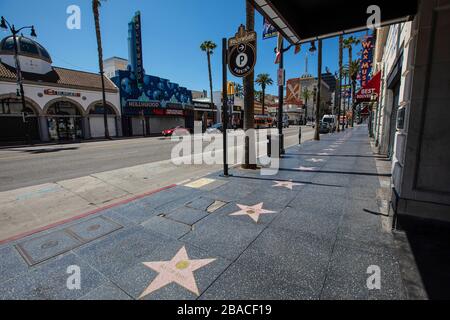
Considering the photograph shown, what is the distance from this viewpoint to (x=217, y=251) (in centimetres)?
347

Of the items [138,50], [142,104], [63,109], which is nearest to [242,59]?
[63,109]

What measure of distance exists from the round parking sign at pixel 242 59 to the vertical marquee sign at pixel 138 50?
28.4 meters

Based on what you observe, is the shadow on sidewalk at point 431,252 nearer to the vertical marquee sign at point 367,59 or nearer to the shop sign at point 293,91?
the vertical marquee sign at point 367,59

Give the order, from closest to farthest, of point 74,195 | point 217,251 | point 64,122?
point 217,251, point 74,195, point 64,122

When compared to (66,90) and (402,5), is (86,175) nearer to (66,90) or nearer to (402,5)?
(402,5)

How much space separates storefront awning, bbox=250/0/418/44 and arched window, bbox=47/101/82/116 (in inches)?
1099

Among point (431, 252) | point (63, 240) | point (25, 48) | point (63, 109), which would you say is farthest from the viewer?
point (63, 109)

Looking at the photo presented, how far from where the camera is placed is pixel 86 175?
891cm

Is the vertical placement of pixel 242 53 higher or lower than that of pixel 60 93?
lower

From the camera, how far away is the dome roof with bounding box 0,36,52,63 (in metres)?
23.0

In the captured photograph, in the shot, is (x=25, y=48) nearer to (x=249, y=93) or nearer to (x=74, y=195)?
(x=74, y=195)

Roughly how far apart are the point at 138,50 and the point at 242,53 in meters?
28.9

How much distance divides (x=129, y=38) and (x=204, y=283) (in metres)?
35.0

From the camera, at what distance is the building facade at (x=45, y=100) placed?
22.0 m
